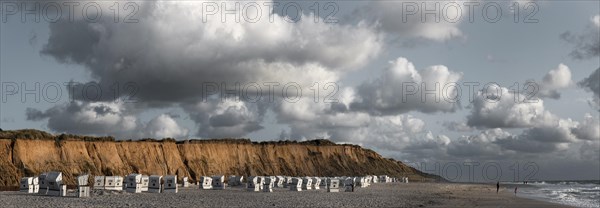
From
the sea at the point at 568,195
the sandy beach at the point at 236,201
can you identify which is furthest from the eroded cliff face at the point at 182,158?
the sea at the point at 568,195

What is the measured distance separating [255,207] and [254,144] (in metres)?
94.5

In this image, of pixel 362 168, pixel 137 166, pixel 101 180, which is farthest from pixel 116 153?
pixel 362 168

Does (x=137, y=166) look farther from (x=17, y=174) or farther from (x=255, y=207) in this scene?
(x=255, y=207)

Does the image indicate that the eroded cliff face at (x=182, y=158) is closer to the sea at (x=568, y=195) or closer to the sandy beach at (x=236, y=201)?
the sandy beach at (x=236, y=201)

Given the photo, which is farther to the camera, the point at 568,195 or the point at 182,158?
the point at 182,158

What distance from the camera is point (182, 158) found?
10506cm

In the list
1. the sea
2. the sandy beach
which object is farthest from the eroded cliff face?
the sea

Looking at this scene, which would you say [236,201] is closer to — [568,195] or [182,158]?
[568,195]

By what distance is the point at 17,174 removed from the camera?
7294 centimetres

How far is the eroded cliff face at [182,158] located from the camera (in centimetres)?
7656

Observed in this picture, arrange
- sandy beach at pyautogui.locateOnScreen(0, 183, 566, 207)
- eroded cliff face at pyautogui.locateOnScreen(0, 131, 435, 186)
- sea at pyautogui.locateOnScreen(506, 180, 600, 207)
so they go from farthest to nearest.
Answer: eroded cliff face at pyautogui.locateOnScreen(0, 131, 435, 186)
sea at pyautogui.locateOnScreen(506, 180, 600, 207)
sandy beach at pyautogui.locateOnScreen(0, 183, 566, 207)

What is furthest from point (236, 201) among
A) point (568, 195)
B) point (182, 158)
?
point (182, 158)

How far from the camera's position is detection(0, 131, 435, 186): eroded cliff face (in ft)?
251

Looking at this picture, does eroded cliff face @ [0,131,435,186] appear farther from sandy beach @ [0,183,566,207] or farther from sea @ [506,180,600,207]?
sea @ [506,180,600,207]
